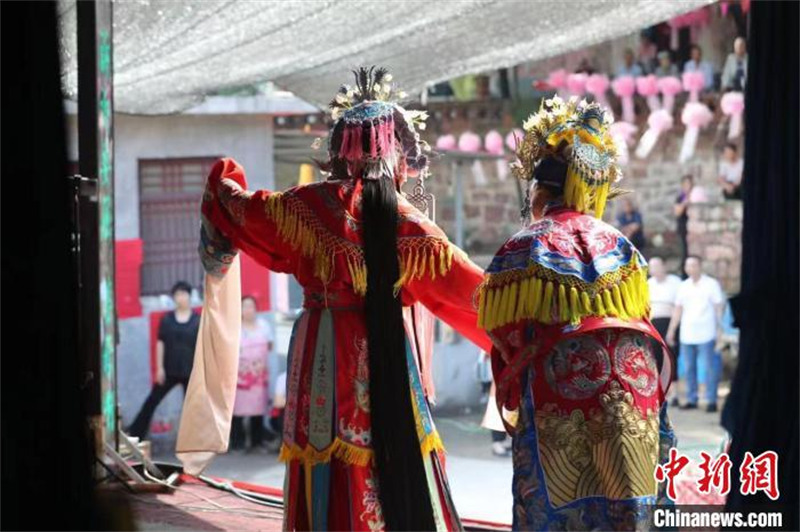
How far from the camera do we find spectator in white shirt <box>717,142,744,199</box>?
1280 cm

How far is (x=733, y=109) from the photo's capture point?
1288 centimetres

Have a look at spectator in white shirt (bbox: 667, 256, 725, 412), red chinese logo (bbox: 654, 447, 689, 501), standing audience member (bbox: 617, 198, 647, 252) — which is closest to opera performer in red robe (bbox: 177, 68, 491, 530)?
red chinese logo (bbox: 654, 447, 689, 501)

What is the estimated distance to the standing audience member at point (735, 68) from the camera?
41.9 ft

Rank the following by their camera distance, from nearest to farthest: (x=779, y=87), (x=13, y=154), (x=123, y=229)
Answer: (x=13, y=154) < (x=779, y=87) < (x=123, y=229)

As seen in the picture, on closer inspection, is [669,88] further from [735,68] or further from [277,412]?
[277,412]

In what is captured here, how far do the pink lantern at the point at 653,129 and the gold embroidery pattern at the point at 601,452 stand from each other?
31.0ft

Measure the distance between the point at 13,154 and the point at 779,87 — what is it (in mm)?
2621

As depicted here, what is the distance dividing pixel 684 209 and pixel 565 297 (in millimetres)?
9072

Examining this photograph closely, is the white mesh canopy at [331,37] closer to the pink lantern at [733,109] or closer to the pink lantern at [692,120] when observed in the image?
the pink lantern at [733,109]

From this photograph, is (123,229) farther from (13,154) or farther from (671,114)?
(13,154)

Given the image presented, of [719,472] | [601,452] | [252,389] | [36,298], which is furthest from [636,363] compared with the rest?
[252,389]

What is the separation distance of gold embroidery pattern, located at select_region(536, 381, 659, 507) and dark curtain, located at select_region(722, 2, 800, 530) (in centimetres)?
73

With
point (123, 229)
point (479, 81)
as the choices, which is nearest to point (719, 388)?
point (479, 81)

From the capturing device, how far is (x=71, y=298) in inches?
140
